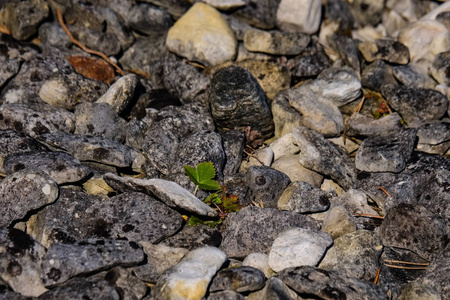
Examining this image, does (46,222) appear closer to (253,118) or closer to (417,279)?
(253,118)

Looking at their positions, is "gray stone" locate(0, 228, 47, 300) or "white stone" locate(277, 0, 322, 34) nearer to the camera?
"gray stone" locate(0, 228, 47, 300)

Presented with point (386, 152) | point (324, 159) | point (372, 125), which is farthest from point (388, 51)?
point (324, 159)

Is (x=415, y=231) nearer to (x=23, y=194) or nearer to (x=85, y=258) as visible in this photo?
(x=85, y=258)

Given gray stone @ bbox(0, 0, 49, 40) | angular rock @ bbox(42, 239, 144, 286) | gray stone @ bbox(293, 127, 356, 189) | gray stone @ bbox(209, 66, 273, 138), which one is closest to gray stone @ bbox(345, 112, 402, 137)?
gray stone @ bbox(293, 127, 356, 189)

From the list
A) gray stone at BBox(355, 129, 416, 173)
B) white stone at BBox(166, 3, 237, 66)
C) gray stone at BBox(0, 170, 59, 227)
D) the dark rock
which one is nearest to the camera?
gray stone at BBox(0, 170, 59, 227)

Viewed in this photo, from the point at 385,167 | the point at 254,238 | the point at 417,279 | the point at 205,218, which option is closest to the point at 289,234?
the point at 254,238

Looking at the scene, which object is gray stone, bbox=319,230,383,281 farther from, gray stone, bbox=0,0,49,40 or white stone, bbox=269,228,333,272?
gray stone, bbox=0,0,49,40

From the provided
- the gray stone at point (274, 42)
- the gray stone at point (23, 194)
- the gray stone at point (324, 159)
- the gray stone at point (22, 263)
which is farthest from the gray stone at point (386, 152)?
the gray stone at point (22, 263)
